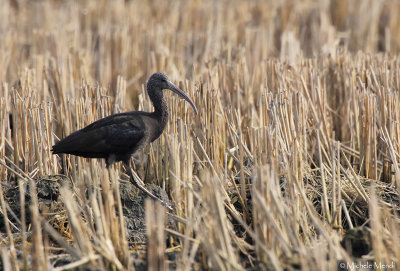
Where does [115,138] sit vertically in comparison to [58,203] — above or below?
above

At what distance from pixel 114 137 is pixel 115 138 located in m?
0.01

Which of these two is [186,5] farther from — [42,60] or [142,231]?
[142,231]

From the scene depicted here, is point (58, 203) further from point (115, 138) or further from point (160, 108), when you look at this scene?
point (160, 108)

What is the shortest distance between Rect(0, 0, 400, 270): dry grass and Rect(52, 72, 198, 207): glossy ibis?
18 cm

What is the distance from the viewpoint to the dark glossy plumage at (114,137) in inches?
202

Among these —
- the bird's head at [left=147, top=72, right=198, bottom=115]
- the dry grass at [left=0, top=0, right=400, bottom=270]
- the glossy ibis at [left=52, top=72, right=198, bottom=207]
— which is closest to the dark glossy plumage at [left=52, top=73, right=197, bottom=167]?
the glossy ibis at [left=52, top=72, right=198, bottom=207]

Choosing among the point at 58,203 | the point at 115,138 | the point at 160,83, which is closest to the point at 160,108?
the point at 160,83

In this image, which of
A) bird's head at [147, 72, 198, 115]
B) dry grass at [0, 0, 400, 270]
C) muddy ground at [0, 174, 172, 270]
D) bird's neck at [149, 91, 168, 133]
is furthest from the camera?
bird's head at [147, 72, 198, 115]

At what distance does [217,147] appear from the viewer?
5.53 meters

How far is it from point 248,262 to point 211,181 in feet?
2.06

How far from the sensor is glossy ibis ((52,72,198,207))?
5133mm

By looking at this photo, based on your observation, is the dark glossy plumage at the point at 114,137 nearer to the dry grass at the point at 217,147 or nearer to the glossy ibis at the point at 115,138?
the glossy ibis at the point at 115,138

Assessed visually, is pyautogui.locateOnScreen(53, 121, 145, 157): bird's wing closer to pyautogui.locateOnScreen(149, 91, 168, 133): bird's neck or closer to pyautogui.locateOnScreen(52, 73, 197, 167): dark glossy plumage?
pyautogui.locateOnScreen(52, 73, 197, 167): dark glossy plumage

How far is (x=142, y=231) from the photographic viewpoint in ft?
16.0
